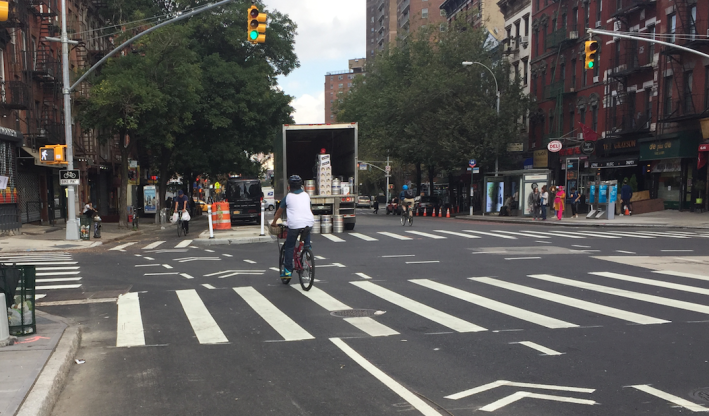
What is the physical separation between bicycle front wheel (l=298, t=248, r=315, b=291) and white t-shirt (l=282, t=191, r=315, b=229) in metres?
0.47

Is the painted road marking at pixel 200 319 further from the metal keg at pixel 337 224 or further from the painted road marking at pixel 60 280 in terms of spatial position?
the metal keg at pixel 337 224

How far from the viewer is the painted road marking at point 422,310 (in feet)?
25.3

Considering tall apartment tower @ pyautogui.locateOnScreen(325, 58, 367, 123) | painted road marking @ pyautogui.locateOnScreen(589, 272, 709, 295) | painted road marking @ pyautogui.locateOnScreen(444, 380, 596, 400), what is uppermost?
tall apartment tower @ pyautogui.locateOnScreen(325, 58, 367, 123)

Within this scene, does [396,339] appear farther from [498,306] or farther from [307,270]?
[307,270]

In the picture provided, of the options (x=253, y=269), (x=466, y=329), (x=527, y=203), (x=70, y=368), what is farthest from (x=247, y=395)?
(x=527, y=203)

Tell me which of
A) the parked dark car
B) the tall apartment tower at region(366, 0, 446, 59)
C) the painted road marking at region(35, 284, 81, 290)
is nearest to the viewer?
the painted road marking at region(35, 284, 81, 290)

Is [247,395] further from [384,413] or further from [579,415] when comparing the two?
[579,415]

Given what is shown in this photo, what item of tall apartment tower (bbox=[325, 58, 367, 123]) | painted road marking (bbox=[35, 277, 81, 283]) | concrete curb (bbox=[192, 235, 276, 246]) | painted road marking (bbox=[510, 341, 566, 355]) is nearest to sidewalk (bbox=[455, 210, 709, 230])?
concrete curb (bbox=[192, 235, 276, 246])

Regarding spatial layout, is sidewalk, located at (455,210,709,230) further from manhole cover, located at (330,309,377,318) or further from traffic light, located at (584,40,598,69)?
manhole cover, located at (330,309,377,318)

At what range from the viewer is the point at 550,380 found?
5.60 m

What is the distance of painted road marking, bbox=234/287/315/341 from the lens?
7.35 metres

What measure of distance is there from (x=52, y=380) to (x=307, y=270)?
18.2ft

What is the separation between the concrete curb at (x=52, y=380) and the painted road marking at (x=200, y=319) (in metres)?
1.41

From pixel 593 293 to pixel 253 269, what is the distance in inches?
279
